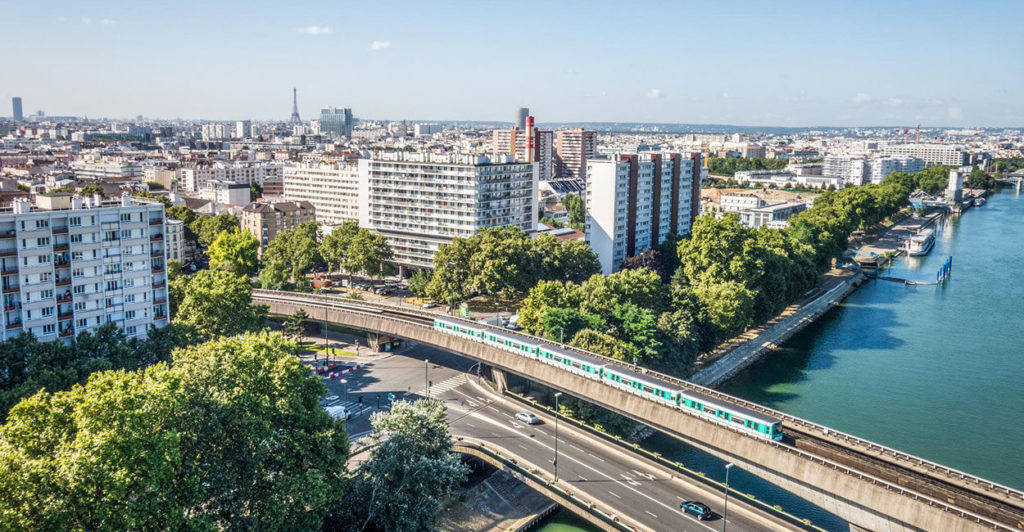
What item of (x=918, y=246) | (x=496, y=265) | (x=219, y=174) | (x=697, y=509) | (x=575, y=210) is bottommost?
(x=697, y=509)

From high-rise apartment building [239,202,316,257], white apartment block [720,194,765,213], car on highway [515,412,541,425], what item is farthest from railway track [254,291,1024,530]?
white apartment block [720,194,765,213]

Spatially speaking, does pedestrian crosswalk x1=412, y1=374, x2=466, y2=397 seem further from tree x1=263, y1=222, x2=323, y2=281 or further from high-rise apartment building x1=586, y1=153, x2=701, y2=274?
high-rise apartment building x1=586, y1=153, x2=701, y2=274

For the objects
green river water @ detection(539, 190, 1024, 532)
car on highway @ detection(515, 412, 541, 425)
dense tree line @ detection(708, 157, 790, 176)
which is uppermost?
dense tree line @ detection(708, 157, 790, 176)

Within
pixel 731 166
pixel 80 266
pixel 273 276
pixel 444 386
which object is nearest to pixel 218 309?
pixel 80 266

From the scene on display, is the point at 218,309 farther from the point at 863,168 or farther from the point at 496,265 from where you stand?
the point at 863,168

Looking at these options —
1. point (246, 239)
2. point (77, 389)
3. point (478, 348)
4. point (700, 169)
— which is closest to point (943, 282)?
point (700, 169)

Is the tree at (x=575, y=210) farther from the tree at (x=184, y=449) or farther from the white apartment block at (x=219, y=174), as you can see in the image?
the tree at (x=184, y=449)
